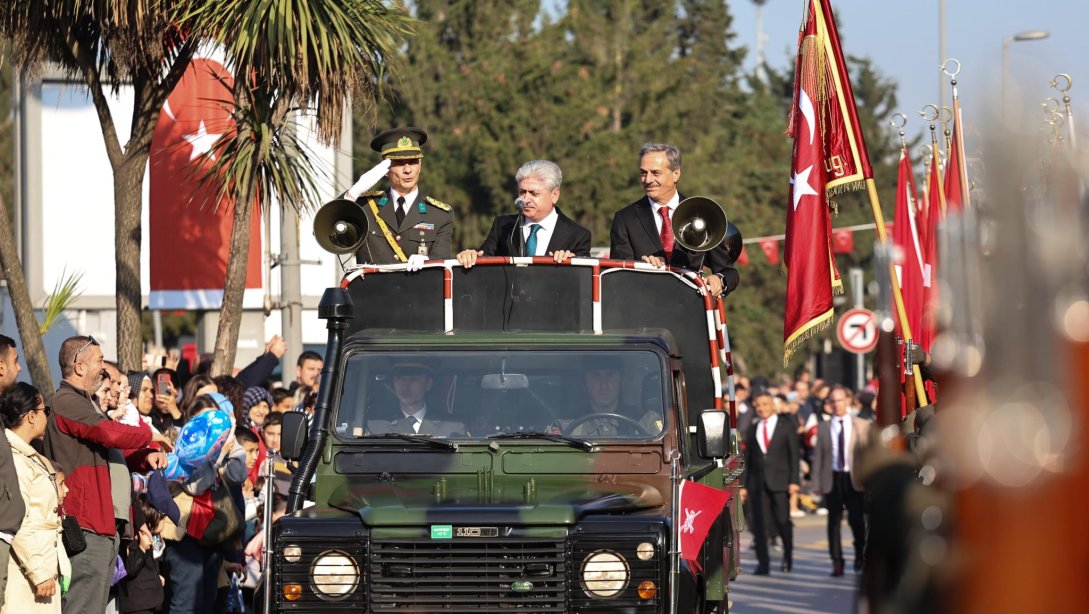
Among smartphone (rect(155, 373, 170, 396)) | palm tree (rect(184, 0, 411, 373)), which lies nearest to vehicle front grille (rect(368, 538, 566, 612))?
smartphone (rect(155, 373, 170, 396))

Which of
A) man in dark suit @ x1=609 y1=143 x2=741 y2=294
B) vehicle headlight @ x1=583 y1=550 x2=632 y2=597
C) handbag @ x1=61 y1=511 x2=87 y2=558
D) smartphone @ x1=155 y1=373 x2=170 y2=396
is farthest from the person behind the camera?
smartphone @ x1=155 y1=373 x2=170 y2=396

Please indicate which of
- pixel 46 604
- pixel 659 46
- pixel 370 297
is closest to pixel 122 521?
pixel 46 604

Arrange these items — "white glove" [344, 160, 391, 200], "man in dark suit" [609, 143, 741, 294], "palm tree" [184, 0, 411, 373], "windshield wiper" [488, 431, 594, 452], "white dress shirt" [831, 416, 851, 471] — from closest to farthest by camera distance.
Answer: "windshield wiper" [488, 431, 594, 452], "white glove" [344, 160, 391, 200], "man in dark suit" [609, 143, 741, 294], "palm tree" [184, 0, 411, 373], "white dress shirt" [831, 416, 851, 471]

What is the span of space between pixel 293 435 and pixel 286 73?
6449 millimetres

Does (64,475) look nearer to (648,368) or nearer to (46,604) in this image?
(46,604)

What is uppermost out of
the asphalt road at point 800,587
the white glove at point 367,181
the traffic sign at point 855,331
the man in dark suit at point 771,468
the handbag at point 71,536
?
the white glove at point 367,181

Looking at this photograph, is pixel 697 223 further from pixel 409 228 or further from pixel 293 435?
pixel 293 435

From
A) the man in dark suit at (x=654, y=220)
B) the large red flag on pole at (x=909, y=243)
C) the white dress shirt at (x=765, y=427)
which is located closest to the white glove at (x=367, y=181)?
the man in dark suit at (x=654, y=220)

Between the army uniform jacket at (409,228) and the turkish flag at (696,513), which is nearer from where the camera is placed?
the turkish flag at (696,513)

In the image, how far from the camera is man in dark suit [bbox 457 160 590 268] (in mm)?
9445

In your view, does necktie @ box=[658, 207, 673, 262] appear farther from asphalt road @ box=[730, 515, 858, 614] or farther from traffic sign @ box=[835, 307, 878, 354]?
traffic sign @ box=[835, 307, 878, 354]

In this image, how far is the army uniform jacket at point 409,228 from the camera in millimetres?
9703

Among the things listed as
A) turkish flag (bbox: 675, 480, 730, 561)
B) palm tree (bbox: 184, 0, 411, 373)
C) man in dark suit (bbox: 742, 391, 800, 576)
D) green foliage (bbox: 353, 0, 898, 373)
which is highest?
green foliage (bbox: 353, 0, 898, 373)

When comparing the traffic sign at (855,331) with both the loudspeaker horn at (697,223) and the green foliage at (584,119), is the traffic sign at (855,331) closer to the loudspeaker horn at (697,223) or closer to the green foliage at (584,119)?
the green foliage at (584,119)
